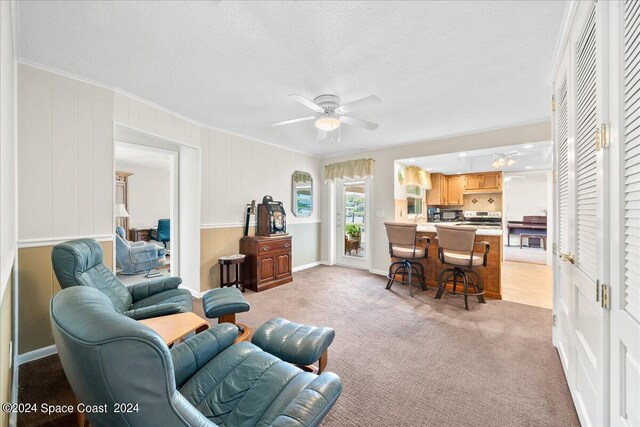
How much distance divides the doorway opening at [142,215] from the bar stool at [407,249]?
13.4ft

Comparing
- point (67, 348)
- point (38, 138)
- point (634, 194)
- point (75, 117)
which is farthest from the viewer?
point (75, 117)

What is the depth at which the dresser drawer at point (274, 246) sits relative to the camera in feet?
13.3

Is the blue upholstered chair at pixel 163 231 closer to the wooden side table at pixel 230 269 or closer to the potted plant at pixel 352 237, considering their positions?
the wooden side table at pixel 230 269

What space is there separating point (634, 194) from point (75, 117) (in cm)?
378

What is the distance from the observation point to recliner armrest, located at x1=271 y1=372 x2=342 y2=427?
35.4 inches

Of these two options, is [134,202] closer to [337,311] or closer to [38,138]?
[38,138]

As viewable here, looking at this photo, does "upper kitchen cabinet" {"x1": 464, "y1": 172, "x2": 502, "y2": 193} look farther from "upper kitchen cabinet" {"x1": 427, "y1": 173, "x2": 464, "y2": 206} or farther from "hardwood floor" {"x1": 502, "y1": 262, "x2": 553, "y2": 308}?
"hardwood floor" {"x1": 502, "y1": 262, "x2": 553, "y2": 308}

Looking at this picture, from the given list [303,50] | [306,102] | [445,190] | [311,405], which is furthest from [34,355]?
[445,190]

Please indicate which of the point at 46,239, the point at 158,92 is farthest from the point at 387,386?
the point at 158,92

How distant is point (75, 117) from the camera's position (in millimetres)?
2398

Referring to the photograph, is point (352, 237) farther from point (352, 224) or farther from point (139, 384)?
point (139, 384)

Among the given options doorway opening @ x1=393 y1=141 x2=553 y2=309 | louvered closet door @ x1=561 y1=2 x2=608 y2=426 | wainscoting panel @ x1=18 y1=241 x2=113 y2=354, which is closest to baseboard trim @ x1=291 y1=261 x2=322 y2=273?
doorway opening @ x1=393 y1=141 x2=553 y2=309

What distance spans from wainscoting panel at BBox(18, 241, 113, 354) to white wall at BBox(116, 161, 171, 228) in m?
4.40

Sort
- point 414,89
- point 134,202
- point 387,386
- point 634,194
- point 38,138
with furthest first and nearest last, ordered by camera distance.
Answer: point 134,202 → point 414,89 → point 38,138 → point 387,386 → point 634,194
